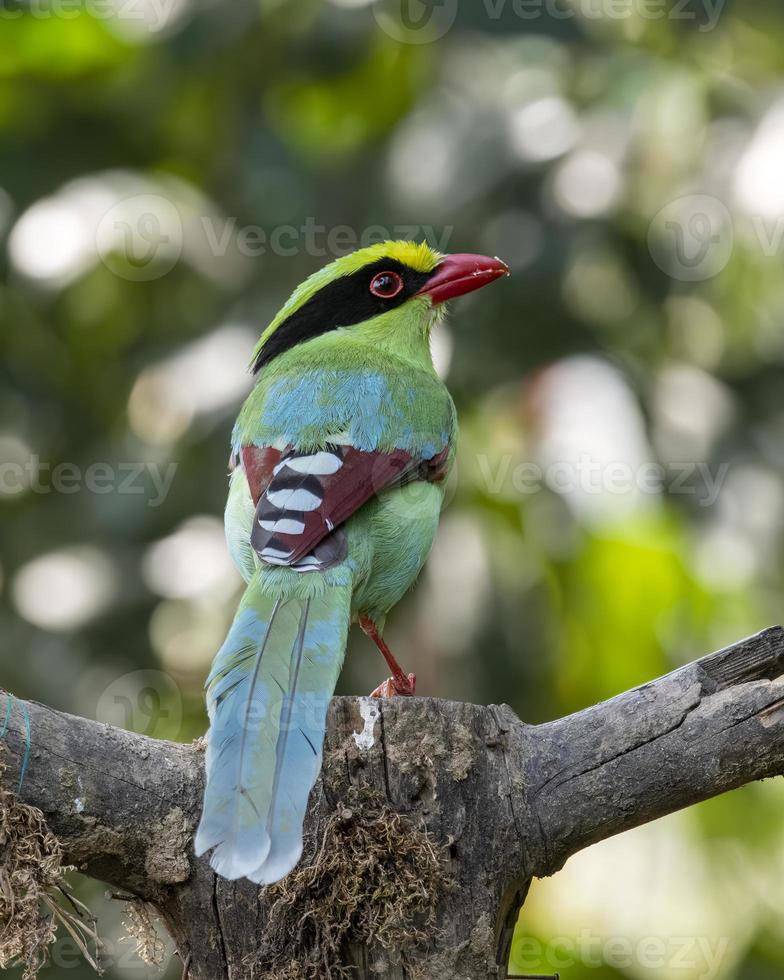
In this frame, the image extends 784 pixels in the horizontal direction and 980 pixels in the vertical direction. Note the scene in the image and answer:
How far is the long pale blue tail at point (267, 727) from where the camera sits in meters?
2.82

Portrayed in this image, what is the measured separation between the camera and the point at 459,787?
3.15 m

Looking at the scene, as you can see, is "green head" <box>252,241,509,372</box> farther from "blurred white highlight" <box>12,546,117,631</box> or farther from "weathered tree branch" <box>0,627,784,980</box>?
"weathered tree branch" <box>0,627,784,980</box>

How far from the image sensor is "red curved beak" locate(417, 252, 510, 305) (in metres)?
5.08

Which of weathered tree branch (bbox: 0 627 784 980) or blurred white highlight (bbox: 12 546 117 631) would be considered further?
blurred white highlight (bbox: 12 546 117 631)

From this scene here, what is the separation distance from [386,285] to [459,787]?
97.1 inches

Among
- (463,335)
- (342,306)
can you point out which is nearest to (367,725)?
(342,306)

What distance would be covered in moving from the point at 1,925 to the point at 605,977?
3389 millimetres

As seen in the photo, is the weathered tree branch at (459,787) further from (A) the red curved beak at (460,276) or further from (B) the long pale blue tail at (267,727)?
(A) the red curved beak at (460,276)

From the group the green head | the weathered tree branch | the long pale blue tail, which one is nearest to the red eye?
the green head

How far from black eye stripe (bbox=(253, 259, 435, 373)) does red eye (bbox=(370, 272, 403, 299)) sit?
0.01 m

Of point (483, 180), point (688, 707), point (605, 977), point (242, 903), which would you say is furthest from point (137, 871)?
point (483, 180)

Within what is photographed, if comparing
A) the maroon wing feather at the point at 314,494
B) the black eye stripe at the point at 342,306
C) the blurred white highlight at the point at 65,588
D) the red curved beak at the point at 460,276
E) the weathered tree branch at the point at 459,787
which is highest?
the red curved beak at the point at 460,276

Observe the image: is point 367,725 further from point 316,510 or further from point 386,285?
point 386,285

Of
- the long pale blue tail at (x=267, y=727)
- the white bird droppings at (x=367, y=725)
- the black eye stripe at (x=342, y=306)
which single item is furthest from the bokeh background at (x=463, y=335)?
the white bird droppings at (x=367, y=725)
